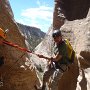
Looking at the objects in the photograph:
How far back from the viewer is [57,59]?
1224 centimetres

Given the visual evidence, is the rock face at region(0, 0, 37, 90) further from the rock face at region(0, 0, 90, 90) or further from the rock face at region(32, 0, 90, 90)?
the rock face at region(32, 0, 90, 90)

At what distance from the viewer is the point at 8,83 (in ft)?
48.6

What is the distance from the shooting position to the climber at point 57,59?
40.0ft

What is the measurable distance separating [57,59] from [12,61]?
3307 mm

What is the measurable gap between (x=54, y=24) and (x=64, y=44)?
12.4m

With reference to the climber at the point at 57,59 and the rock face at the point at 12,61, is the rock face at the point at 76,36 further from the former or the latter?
the rock face at the point at 12,61

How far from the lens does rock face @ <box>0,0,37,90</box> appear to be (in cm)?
1451

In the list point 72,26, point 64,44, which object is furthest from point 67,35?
point 64,44

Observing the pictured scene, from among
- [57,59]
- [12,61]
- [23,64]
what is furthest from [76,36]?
[57,59]

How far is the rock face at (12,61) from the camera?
14508 mm

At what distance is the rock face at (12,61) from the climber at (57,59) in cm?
255

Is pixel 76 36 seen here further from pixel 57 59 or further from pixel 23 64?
pixel 57 59

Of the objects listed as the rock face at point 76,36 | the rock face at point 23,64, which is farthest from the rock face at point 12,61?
the rock face at point 76,36

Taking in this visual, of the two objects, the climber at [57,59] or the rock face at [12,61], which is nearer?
the climber at [57,59]
